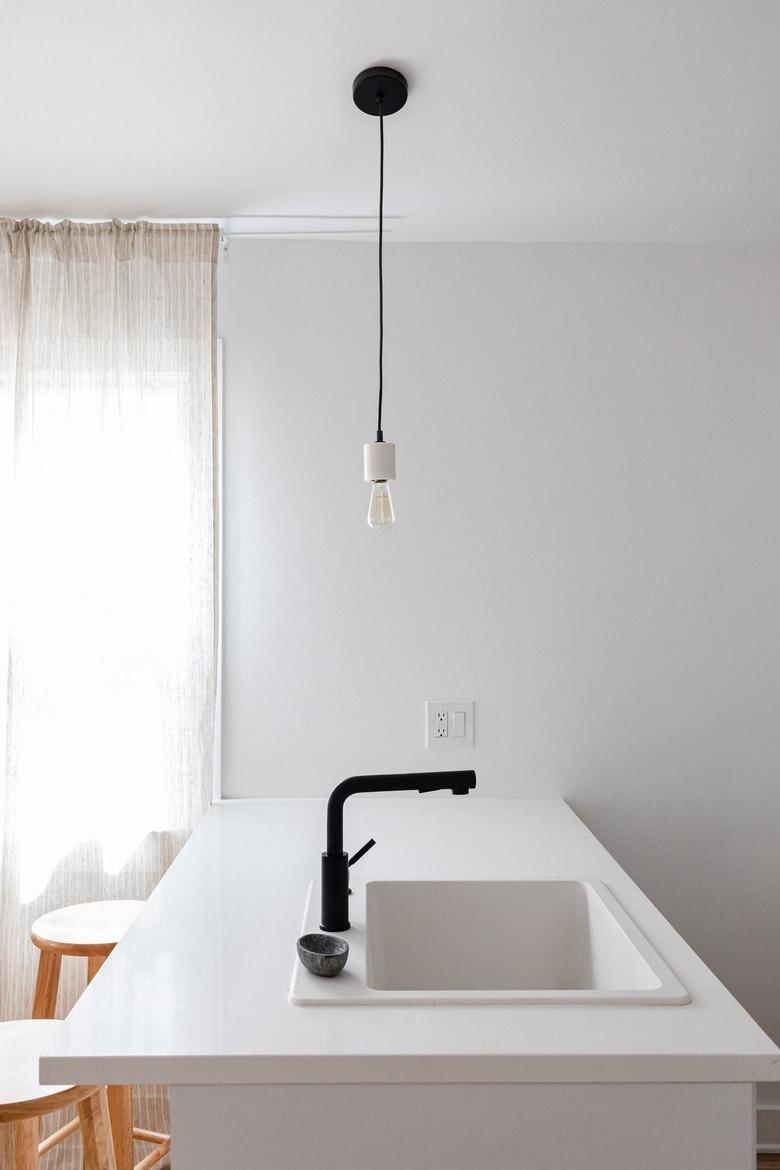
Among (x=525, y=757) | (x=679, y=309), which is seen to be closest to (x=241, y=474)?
(x=525, y=757)

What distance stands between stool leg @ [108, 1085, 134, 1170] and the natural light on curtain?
430mm

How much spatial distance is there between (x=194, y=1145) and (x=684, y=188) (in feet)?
6.72

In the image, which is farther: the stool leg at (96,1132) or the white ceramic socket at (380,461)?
the stool leg at (96,1132)

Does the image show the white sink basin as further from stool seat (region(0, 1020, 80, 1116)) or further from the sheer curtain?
the sheer curtain

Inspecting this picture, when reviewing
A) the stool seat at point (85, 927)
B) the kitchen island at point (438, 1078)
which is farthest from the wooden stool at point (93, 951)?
the kitchen island at point (438, 1078)

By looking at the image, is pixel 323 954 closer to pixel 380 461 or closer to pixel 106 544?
pixel 380 461

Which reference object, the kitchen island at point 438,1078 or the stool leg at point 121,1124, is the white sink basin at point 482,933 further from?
Result: the stool leg at point 121,1124

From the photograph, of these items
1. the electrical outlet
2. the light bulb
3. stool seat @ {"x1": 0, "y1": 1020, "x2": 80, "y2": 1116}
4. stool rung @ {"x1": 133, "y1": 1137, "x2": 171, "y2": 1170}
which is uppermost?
the light bulb

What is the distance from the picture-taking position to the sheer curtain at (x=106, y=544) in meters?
2.12

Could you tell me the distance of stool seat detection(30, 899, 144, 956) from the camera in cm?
182

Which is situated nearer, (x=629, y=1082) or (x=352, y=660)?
(x=629, y=1082)

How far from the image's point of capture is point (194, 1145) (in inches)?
42.0

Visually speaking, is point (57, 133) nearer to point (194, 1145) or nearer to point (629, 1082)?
point (194, 1145)

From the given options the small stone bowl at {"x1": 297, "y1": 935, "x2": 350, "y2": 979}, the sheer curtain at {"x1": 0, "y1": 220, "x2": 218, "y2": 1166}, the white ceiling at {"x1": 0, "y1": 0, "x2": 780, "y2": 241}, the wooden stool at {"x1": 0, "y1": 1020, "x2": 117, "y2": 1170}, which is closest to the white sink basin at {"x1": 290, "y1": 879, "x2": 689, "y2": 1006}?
the small stone bowl at {"x1": 297, "y1": 935, "x2": 350, "y2": 979}
